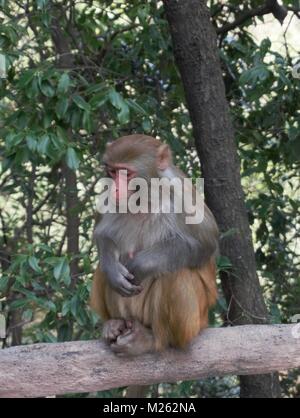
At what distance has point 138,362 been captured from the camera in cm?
401

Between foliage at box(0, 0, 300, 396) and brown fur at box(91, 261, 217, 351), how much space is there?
1.94 feet

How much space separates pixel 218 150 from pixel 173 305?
A: 70.5 inches

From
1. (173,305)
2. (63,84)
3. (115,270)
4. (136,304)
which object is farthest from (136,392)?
(63,84)

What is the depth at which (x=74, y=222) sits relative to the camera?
6477mm

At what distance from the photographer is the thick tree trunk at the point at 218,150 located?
5.42 meters

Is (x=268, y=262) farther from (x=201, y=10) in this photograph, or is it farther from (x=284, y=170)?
(x=201, y=10)

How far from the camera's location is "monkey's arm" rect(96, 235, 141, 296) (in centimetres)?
402

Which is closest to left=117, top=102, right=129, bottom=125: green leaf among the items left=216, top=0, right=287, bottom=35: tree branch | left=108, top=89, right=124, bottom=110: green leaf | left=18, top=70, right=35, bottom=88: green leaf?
left=108, top=89, right=124, bottom=110: green leaf

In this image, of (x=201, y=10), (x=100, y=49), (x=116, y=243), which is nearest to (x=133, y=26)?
(x=100, y=49)

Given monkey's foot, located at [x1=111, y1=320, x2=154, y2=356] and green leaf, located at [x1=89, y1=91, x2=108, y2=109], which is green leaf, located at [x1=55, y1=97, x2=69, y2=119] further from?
monkey's foot, located at [x1=111, y1=320, x2=154, y2=356]

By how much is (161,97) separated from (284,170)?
1.23 metres

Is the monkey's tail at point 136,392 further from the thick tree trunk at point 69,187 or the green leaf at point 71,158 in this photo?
the thick tree trunk at point 69,187

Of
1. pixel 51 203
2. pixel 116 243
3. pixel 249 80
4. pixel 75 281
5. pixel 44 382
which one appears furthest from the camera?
pixel 51 203

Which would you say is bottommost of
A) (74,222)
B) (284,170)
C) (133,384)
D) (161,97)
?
(133,384)
